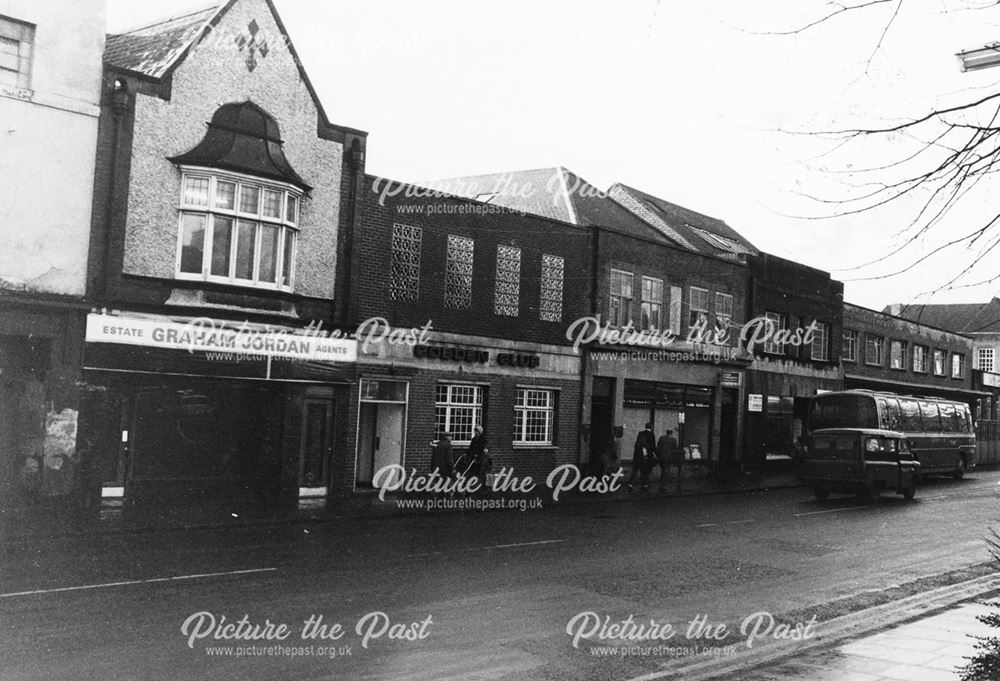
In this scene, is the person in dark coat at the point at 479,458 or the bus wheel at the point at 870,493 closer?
the person in dark coat at the point at 479,458

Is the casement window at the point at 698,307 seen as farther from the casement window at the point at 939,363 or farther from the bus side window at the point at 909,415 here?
the casement window at the point at 939,363

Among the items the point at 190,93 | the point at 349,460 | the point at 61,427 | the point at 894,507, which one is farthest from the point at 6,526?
the point at 894,507

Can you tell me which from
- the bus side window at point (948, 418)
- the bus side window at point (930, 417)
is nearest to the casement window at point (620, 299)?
the bus side window at point (930, 417)

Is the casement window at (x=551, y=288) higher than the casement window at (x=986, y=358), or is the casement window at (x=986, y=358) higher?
the casement window at (x=986, y=358)

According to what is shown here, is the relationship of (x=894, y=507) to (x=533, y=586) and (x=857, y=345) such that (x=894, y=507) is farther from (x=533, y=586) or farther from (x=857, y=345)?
(x=857, y=345)

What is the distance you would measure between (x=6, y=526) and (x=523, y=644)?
10.2 metres

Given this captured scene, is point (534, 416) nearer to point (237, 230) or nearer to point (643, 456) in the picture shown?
point (643, 456)

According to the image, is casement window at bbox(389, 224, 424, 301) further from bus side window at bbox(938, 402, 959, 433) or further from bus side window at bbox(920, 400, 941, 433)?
bus side window at bbox(938, 402, 959, 433)

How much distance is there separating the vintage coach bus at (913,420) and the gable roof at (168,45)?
57.6ft

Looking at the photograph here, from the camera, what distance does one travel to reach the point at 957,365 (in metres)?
50.8

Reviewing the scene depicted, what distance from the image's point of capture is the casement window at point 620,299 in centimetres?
2781

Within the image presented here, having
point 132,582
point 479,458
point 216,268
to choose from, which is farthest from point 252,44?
point 132,582

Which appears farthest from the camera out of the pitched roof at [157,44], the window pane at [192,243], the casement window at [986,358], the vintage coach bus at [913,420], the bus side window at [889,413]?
the casement window at [986,358]

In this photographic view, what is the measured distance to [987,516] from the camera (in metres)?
20.0
